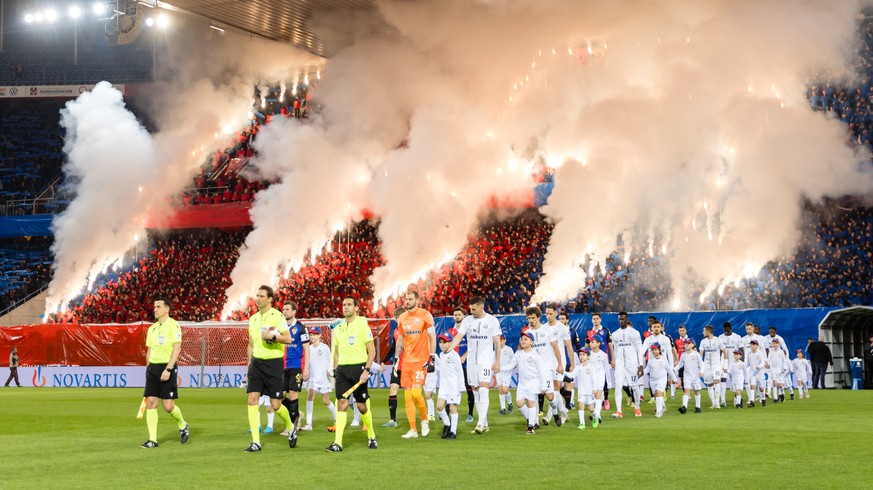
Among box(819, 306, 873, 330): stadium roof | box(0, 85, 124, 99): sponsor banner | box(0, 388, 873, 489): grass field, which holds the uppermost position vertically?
box(0, 85, 124, 99): sponsor banner

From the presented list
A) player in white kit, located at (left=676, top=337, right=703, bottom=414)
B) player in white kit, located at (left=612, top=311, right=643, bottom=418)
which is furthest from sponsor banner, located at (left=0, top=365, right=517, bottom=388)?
player in white kit, located at (left=612, top=311, right=643, bottom=418)

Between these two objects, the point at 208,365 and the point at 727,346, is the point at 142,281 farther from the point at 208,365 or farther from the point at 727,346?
the point at 727,346

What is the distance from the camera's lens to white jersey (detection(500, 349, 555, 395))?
16375mm

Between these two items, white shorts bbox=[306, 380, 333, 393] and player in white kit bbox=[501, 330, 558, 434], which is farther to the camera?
white shorts bbox=[306, 380, 333, 393]

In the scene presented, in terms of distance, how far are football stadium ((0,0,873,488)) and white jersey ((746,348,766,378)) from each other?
0.18 feet

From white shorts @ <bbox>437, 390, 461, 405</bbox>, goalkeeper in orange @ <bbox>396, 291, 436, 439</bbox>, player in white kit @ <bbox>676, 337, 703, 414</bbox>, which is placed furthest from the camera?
player in white kit @ <bbox>676, 337, 703, 414</bbox>

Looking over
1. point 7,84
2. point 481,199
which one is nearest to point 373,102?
point 481,199

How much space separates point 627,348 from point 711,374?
296 cm

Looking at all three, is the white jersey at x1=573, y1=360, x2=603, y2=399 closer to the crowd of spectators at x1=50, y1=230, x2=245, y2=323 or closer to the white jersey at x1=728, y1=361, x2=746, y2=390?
the white jersey at x1=728, y1=361, x2=746, y2=390

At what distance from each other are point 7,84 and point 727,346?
169 ft

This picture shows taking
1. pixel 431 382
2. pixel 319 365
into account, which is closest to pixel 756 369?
pixel 431 382

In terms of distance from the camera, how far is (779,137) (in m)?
43.0

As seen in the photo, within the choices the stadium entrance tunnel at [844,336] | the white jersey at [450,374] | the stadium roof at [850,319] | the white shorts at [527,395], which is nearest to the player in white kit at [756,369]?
the stadium roof at [850,319]

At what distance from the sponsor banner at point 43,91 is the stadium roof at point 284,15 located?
12.5m
